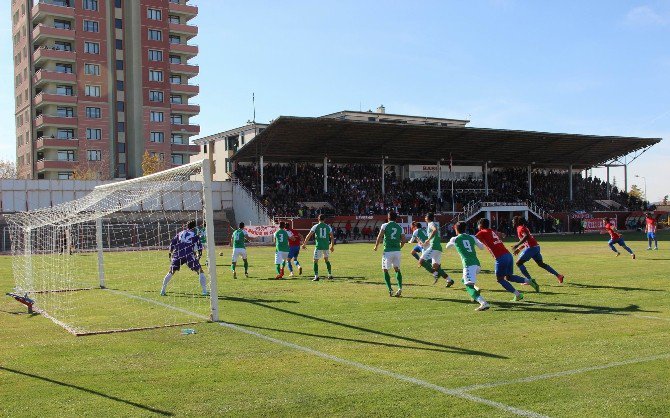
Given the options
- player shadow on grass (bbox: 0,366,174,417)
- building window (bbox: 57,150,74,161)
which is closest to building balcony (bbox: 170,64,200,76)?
building window (bbox: 57,150,74,161)

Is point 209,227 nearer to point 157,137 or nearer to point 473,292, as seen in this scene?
point 473,292

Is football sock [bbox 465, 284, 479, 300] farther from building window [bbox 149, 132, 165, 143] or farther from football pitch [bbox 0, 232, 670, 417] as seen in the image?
building window [bbox 149, 132, 165, 143]

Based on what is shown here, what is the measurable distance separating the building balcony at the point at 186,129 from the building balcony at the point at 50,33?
1548 cm

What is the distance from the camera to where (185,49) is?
80.8 metres

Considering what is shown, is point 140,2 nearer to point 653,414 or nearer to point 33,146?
point 33,146

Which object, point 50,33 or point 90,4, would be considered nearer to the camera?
point 50,33

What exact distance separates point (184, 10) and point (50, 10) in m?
16.0

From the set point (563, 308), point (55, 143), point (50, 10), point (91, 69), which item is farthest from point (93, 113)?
point (563, 308)

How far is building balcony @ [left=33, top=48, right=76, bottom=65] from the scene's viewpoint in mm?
71875

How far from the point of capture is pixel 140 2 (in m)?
78.1

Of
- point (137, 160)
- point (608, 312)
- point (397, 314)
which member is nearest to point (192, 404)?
point (397, 314)

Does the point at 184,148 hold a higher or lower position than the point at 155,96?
lower

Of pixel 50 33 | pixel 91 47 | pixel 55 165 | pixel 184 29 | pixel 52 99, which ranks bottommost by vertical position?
pixel 55 165

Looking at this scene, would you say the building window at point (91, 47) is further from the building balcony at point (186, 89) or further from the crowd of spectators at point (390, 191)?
the crowd of spectators at point (390, 191)
